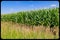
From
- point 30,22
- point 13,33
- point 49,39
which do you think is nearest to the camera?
point 49,39

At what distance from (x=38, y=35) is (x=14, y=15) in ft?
8.72

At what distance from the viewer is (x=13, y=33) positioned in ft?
13.6

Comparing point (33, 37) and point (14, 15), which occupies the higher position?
point (14, 15)

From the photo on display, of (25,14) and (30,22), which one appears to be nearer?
(30,22)

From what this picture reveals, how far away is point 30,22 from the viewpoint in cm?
600

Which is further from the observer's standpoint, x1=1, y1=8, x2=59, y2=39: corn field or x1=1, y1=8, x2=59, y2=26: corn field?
x1=1, y1=8, x2=59, y2=26: corn field

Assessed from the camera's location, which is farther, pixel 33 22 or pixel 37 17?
pixel 37 17

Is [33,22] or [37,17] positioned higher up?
[37,17]

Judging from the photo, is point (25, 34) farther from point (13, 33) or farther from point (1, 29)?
point (1, 29)

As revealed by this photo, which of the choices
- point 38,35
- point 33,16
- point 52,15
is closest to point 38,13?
point 33,16

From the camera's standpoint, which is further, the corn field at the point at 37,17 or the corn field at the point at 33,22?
the corn field at the point at 37,17

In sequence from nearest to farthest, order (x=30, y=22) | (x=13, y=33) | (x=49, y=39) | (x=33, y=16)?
1. (x=49, y=39)
2. (x=13, y=33)
3. (x=30, y=22)
4. (x=33, y=16)

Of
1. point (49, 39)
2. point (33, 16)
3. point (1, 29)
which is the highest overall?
point (33, 16)

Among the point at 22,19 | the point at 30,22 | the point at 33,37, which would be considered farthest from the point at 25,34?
the point at 22,19
